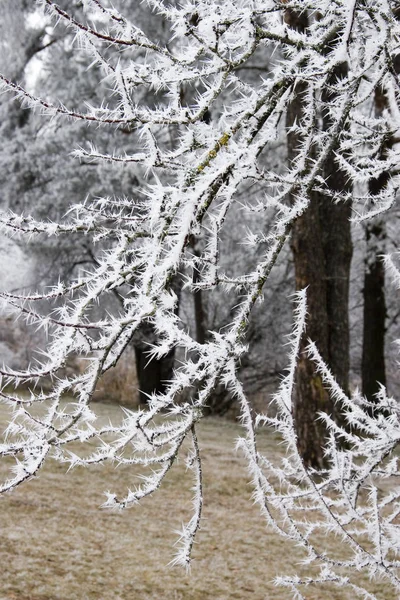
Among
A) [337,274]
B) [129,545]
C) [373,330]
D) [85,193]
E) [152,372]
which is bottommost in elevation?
[129,545]

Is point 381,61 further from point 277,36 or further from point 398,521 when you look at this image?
point 398,521

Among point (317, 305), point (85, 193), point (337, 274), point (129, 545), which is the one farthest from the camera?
point (85, 193)

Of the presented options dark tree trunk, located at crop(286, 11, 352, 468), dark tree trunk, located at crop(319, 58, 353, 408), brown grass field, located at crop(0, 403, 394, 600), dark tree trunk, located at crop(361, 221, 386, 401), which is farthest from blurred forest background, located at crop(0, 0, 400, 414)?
brown grass field, located at crop(0, 403, 394, 600)

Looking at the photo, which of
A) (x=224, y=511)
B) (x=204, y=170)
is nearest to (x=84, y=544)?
(x=224, y=511)

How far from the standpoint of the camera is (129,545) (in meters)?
4.81

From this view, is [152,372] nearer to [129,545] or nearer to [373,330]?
[373,330]

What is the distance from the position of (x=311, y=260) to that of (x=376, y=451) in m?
4.20

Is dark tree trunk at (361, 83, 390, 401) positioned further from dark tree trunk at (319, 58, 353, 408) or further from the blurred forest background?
dark tree trunk at (319, 58, 353, 408)

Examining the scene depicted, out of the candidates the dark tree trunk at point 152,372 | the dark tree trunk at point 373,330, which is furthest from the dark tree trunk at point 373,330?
the dark tree trunk at point 152,372

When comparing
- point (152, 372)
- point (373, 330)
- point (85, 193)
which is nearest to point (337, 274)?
point (373, 330)

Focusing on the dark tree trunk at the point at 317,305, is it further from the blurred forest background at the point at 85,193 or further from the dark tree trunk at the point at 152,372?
the dark tree trunk at the point at 152,372

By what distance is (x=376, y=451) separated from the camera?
236cm

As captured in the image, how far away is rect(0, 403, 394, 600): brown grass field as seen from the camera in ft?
13.2

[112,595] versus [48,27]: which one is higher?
[48,27]
